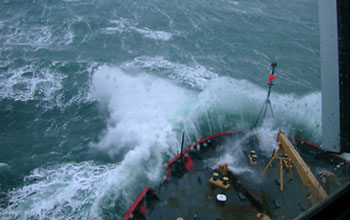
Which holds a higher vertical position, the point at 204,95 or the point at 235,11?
the point at 235,11

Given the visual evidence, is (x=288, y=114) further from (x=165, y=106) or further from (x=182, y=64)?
(x=182, y=64)

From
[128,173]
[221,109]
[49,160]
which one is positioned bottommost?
[49,160]

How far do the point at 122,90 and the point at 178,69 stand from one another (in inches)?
270

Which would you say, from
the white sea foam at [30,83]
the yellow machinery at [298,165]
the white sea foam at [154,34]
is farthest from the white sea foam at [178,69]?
the yellow machinery at [298,165]

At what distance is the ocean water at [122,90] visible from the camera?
15797mm

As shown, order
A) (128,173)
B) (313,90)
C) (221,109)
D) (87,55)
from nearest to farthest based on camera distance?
(128,173)
(221,109)
(313,90)
(87,55)

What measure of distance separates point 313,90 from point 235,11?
2245 cm

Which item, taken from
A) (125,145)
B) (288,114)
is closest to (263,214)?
(125,145)

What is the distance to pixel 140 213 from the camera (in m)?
11.5

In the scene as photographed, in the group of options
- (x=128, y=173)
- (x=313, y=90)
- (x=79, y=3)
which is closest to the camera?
(x=128, y=173)

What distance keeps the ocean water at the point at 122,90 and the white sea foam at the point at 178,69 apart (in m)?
0.11

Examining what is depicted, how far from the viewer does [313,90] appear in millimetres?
26672

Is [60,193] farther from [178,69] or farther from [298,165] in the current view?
[178,69]

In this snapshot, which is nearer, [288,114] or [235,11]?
[288,114]
